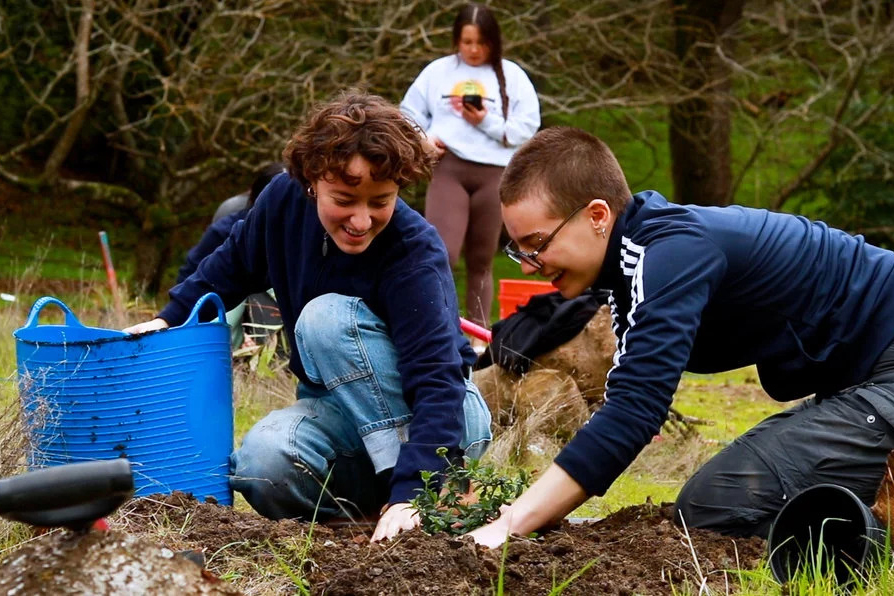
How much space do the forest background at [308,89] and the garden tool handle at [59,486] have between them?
802 centimetres

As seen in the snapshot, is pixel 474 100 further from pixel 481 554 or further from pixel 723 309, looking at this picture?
pixel 481 554

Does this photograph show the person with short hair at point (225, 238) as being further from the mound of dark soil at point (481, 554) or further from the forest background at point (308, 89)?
the forest background at point (308, 89)

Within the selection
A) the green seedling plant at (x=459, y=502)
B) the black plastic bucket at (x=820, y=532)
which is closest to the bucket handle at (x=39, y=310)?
the green seedling plant at (x=459, y=502)

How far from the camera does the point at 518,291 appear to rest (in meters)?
6.46

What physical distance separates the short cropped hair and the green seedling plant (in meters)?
0.70

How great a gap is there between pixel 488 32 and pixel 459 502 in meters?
4.70

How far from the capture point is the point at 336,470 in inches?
136

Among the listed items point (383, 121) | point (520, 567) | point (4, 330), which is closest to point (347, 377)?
point (383, 121)

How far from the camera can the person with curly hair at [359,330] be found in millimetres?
3098

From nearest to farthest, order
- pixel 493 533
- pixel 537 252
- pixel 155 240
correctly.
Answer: pixel 493 533
pixel 537 252
pixel 155 240

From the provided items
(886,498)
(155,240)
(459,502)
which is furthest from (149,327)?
(155,240)

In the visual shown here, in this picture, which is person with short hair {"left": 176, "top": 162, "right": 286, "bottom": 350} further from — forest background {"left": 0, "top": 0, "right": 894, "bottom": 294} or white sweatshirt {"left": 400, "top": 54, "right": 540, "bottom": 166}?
forest background {"left": 0, "top": 0, "right": 894, "bottom": 294}

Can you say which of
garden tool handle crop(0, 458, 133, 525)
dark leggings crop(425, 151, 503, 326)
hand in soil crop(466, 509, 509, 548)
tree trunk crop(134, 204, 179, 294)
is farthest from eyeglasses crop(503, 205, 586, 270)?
tree trunk crop(134, 204, 179, 294)

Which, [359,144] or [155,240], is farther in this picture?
[155,240]
